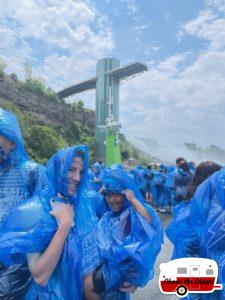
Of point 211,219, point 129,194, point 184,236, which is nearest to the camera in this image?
point 211,219

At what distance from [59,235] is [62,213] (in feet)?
0.38

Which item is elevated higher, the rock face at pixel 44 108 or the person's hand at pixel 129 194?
the rock face at pixel 44 108

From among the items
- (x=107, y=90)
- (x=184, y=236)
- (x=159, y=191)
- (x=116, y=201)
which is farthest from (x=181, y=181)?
(x=107, y=90)

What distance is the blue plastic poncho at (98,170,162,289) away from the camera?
1851 mm

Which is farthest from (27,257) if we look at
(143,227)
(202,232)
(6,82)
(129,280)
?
(6,82)

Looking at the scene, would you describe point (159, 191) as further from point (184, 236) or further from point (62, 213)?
point (62, 213)

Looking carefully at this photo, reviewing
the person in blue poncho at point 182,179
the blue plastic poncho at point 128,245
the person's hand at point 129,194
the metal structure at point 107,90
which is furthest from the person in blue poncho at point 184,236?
the metal structure at point 107,90

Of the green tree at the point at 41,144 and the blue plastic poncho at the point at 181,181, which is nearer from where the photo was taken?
the blue plastic poncho at the point at 181,181

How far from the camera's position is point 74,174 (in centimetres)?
192

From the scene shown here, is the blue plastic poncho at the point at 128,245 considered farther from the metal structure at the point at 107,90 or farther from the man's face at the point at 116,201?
the metal structure at the point at 107,90

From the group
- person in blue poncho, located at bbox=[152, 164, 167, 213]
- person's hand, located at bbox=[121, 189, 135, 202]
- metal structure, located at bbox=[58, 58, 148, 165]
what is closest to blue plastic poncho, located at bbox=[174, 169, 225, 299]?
person's hand, located at bbox=[121, 189, 135, 202]

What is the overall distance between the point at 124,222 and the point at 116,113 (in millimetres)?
39867

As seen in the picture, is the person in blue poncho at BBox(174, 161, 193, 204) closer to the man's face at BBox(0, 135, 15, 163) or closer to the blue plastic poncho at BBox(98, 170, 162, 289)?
the blue plastic poncho at BBox(98, 170, 162, 289)

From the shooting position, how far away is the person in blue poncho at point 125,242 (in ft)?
6.07
